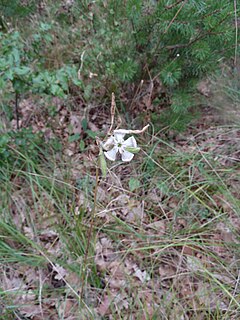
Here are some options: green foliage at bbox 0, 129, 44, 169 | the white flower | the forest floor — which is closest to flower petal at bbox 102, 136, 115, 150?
the white flower

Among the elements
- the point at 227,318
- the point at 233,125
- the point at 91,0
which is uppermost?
the point at 91,0

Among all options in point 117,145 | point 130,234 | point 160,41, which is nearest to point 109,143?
point 117,145

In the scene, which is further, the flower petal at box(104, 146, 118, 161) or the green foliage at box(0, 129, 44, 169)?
the green foliage at box(0, 129, 44, 169)

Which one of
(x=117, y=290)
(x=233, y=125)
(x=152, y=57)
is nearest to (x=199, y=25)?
(x=152, y=57)

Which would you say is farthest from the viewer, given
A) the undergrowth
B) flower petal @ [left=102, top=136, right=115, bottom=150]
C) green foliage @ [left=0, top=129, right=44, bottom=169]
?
green foliage @ [left=0, top=129, right=44, bottom=169]

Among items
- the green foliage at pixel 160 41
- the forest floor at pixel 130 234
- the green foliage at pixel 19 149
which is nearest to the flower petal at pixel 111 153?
the forest floor at pixel 130 234

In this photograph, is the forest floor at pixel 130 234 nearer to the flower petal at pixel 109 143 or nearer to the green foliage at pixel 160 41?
the green foliage at pixel 160 41

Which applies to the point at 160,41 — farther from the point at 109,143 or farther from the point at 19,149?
the point at 109,143

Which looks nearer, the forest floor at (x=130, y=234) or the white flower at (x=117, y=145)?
the white flower at (x=117, y=145)

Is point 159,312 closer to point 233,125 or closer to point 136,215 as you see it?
point 136,215

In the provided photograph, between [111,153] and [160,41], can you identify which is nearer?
[111,153]

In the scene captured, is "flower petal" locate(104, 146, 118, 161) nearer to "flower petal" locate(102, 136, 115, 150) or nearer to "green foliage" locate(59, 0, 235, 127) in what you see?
"flower petal" locate(102, 136, 115, 150)
